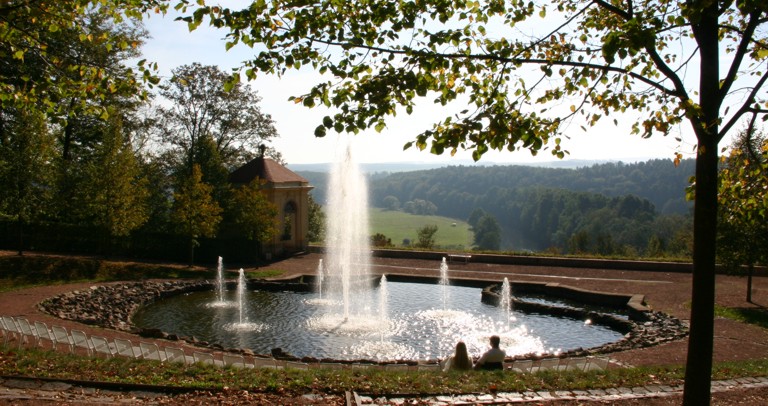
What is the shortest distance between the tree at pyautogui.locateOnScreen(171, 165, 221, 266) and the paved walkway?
18122 mm

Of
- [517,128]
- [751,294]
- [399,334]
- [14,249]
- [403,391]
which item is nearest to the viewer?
[517,128]

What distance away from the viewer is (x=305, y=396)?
8.12 meters

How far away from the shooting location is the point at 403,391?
8.36 m

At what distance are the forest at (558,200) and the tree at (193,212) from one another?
4058cm

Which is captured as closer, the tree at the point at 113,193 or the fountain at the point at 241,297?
the fountain at the point at 241,297

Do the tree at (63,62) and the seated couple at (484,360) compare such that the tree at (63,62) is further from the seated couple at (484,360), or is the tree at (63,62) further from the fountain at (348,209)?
the fountain at (348,209)

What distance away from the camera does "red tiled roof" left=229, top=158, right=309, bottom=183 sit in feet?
101

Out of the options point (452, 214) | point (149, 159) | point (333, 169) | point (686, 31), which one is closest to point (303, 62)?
point (686, 31)

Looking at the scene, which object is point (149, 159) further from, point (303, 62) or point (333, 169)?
point (303, 62)

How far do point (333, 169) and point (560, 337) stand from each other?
12.5m

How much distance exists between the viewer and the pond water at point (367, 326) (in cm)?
1445

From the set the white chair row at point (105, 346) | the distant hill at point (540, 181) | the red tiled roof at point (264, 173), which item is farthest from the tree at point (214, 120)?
the distant hill at point (540, 181)

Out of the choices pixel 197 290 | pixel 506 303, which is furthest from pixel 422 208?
pixel 506 303

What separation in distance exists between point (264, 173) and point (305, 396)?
23.7 meters
